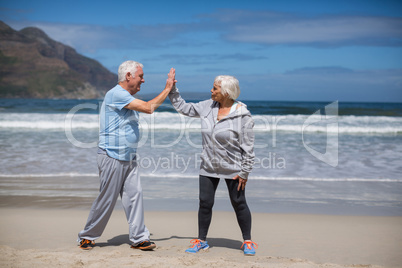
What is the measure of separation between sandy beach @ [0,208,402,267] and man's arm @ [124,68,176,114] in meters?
1.38

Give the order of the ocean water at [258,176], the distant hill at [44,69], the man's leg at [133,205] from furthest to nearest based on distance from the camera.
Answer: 1. the distant hill at [44,69]
2. the ocean water at [258,176]
3. the man's leg at [133,205]

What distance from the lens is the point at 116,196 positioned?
3.79 m

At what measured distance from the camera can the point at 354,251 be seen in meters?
3.95

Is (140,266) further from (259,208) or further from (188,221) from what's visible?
(259,208)

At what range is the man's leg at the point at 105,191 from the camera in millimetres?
3684

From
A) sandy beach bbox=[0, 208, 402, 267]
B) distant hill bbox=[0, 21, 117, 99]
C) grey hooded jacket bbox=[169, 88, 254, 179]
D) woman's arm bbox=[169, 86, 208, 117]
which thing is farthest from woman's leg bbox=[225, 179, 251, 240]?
distant hill bbox=[0, 21, 117, 99]

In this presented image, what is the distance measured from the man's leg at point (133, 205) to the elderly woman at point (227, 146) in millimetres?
614

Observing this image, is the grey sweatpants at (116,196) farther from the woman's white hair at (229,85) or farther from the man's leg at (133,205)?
the woman's white hair at (229,85)

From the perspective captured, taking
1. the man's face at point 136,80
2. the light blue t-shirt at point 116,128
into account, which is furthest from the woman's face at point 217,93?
the light blue t-shirt at point 116,128

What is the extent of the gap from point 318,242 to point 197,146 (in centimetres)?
858

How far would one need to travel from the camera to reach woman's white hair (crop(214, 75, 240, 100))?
11.8 ft

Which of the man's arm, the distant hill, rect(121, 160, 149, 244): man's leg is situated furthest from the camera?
the distant hill

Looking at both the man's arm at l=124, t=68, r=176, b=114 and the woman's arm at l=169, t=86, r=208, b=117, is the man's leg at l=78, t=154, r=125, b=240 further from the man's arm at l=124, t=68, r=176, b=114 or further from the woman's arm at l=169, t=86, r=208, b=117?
the woman's arm at l=169, t=86, r=208, b=117

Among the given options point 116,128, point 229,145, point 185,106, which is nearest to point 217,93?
point 185,106
